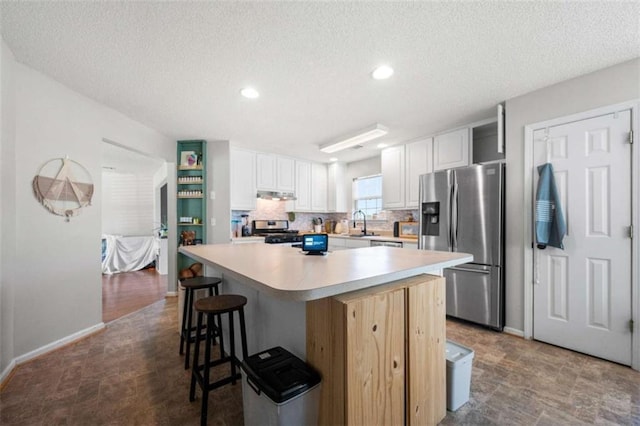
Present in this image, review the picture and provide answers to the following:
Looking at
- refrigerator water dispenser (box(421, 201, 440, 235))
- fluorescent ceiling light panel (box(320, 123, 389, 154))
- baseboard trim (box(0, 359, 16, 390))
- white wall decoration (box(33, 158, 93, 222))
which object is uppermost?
fluorescent ceiling light panel (box(320, 123, 389, 154))

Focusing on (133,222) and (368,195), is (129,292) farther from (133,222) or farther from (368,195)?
(368,195)

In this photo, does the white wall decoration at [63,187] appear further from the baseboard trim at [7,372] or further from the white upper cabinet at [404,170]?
the white upper cabinet at [404,170]

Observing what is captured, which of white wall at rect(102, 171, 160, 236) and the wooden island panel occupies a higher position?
white wall at rect(102, 171, 160, 236)

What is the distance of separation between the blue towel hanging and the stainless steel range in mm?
3445

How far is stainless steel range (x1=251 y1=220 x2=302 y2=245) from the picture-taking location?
4638 mm

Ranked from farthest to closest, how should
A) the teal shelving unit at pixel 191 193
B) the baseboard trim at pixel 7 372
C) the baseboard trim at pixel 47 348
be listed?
the teal shelving unit at pixel 191 193
the baseboard trim at pixel 47 348
the baseboard trim at pixel 7 372

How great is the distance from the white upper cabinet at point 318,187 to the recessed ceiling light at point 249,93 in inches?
118

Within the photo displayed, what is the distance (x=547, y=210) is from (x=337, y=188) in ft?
12.3

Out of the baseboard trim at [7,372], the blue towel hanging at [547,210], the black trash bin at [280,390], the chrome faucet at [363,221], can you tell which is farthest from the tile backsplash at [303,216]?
the black trash bin at [280,390]

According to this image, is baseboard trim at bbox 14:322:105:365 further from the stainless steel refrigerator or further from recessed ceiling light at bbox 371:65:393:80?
the stainless steel refrigerator

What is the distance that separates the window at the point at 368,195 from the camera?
5340 mm

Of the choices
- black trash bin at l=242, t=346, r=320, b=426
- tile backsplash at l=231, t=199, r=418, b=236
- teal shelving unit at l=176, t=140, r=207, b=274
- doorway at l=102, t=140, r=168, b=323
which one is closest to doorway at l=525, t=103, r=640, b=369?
tile backsplash at l=231, t=199, r=418, b=236

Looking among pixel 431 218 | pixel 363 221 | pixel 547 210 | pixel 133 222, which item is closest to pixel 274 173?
pixel 363 221

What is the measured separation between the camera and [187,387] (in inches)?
74.7
